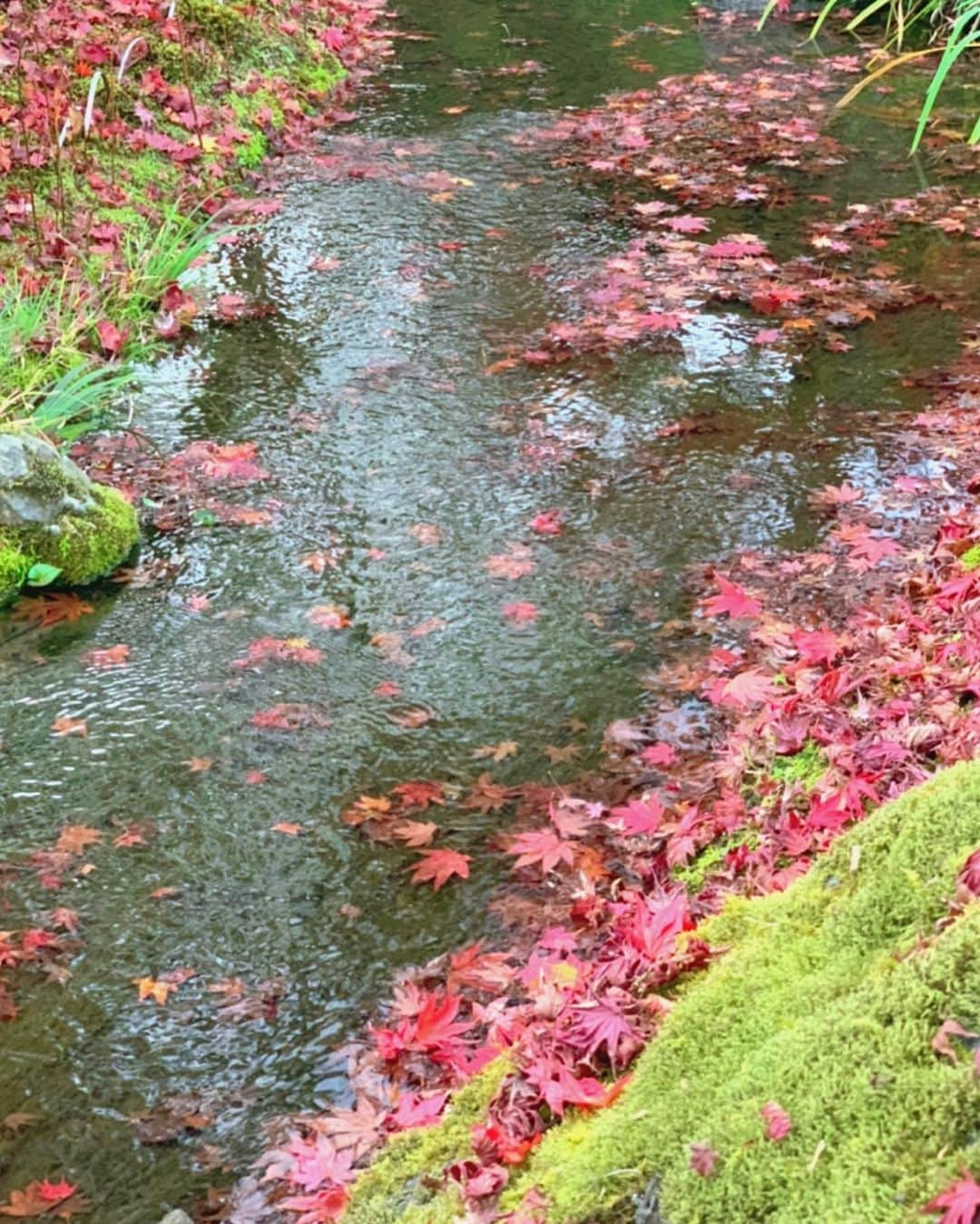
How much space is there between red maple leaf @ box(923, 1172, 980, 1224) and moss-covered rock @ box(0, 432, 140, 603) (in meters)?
A: 4.43

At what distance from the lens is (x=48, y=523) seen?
4.91m

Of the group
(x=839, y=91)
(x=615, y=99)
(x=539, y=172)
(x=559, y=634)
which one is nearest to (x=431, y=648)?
(x=559, y=634)

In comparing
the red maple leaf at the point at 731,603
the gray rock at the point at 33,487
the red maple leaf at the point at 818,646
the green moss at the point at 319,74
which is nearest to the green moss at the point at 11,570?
the gray rock at the point at 33,487

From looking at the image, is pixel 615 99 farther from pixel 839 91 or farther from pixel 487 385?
pixel 487 385

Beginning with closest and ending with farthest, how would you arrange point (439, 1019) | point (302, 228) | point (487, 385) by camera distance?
1. point (439, 1019)
2. point (487, 385)
3. point (302, 228)

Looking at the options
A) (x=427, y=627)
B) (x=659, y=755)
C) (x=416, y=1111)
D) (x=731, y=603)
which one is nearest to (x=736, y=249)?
(x=731, y=603)

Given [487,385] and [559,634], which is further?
[487,385]

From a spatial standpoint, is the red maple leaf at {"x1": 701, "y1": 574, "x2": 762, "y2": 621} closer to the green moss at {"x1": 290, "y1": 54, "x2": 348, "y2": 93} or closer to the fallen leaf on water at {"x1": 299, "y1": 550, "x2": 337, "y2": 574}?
the fallen leaf on water at {"x1": 299, "y1": 550, "x2": 337, "y2": 574}

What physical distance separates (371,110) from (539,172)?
214 centimetres

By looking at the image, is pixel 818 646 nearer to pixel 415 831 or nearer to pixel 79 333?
pixel 415 831

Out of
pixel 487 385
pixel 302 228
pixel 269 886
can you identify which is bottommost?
pixel 269 886

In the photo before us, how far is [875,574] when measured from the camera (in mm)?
4695

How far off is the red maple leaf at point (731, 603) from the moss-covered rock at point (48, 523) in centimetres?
258

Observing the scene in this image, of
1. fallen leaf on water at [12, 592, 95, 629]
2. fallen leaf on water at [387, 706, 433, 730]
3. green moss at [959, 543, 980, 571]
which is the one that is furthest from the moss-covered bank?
fallen leaf on water at [12, 592, 95, 629]
